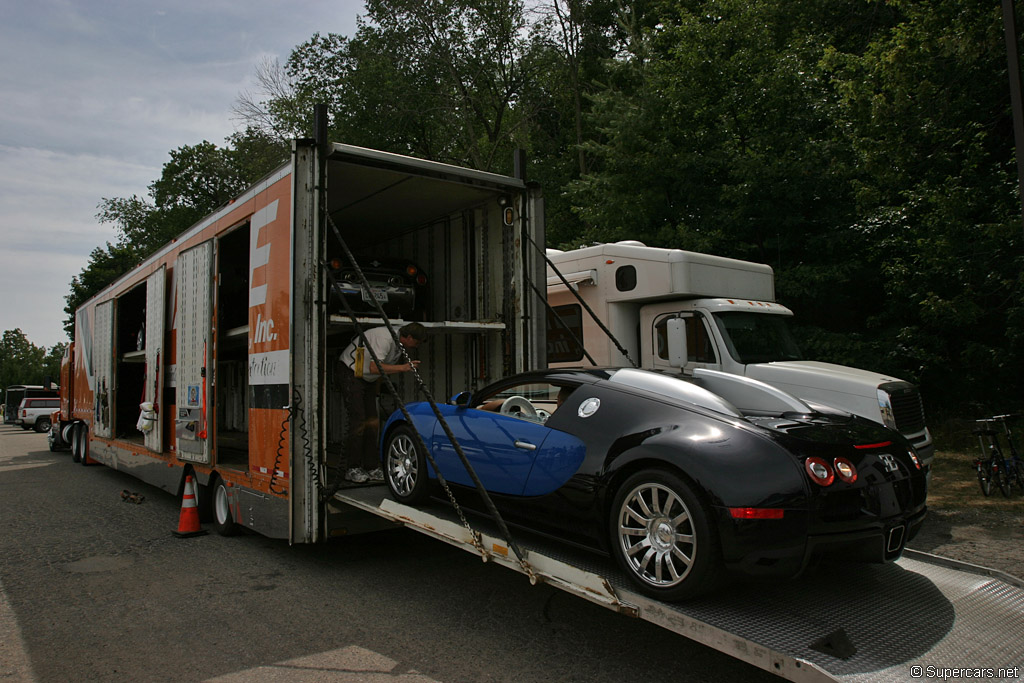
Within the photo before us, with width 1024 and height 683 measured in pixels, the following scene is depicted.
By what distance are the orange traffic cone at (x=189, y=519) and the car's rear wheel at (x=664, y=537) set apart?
5.24 meters

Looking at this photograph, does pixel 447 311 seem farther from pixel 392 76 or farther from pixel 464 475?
pixel 392 76

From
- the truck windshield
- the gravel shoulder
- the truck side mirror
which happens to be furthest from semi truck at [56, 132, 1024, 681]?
the gravel shoulder

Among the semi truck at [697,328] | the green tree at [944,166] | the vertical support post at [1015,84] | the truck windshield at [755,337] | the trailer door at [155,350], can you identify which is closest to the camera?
the semi truck at [697,328]

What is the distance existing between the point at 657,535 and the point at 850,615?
3.10 ft

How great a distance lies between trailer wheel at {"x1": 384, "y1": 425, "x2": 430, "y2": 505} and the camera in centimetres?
521

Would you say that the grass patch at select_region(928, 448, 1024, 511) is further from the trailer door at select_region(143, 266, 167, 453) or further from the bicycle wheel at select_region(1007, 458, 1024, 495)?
the trailer door at select_region(143, 266, 167, 453)

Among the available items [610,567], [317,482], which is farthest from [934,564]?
[317,482]

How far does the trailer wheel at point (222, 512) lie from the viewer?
6969 mm

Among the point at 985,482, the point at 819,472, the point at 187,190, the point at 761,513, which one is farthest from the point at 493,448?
the point at 187,190

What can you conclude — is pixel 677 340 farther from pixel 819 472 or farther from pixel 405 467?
pixel 819 472

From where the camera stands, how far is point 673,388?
400 centimetres

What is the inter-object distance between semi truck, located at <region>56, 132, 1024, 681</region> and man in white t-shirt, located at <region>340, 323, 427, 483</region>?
0.73ft

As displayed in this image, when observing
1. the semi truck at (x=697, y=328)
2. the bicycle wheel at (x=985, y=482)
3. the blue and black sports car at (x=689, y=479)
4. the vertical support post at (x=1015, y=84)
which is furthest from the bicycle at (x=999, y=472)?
the blue and black sports car at (x=689, y=479)

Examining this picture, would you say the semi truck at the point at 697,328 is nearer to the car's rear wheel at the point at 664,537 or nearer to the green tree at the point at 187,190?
the car's rear wheel at the point at 664,537
